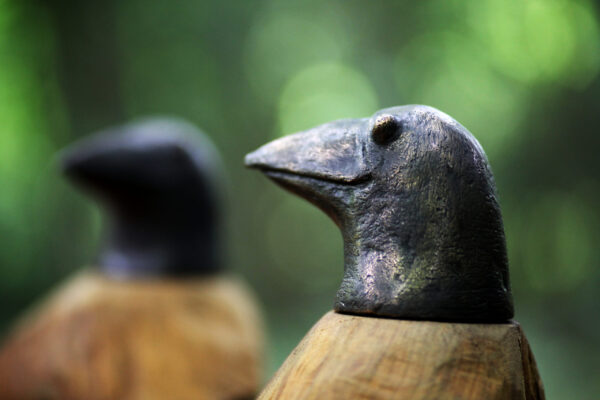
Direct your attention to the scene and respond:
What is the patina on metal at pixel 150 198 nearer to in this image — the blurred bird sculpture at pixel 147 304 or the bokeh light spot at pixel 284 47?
the blurred bird sculpture at pixel 147 304

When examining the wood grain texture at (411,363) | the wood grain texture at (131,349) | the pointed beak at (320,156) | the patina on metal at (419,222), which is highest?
the pointed beak at (320,156)

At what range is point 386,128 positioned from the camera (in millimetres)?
985

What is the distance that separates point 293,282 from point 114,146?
2.58 metres

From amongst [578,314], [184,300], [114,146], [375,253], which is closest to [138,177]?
[114,146]

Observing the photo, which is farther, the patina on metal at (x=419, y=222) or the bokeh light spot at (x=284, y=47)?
the bokeh light spot at (x=284, y=47)

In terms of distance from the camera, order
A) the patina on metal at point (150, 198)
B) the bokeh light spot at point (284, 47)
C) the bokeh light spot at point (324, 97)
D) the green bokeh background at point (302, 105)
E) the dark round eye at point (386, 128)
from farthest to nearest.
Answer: the bokeh light spot at point (284, 47) → the bokeh light spot at point (324, 97) → the green bokeh background at point (302, 105) → the patina on metal at point (150, 198) → the dark round eye at point (386, 128)

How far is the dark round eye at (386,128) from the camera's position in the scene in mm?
983

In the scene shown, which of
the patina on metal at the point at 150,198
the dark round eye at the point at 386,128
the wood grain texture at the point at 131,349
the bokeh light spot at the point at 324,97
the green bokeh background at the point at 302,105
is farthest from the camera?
the bokeh light spot at the point at 324,97

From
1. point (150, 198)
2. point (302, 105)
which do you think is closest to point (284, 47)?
point (302, 105)

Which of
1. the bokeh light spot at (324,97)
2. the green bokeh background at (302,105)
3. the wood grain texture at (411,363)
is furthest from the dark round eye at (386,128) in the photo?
the bokeh light spot at (324,97)

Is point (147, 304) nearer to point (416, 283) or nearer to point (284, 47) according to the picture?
point (416, 283)

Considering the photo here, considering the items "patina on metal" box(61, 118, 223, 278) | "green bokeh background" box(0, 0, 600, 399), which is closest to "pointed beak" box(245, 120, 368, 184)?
"patina on metal" box(61, 118, 223, 278)

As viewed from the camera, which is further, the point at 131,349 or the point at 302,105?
the point at 302,105

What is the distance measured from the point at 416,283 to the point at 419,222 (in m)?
0.09
